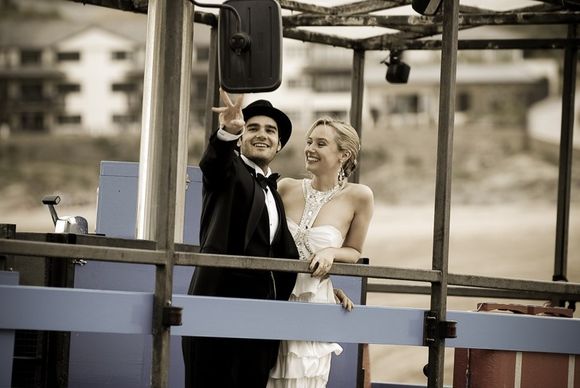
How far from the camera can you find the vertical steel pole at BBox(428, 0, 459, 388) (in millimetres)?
4836

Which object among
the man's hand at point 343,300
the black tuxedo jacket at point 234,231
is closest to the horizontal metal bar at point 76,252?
the black tuxedo jacket at point 234,231

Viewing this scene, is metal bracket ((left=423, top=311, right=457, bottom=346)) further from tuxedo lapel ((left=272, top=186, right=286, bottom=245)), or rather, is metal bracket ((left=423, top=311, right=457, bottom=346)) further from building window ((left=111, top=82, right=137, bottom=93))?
building window ((left=111, top=82, right=137, bottom=93))

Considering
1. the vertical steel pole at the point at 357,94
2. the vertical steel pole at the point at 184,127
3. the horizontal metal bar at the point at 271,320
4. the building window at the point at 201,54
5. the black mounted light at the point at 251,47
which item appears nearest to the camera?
the horizontal metal bar at the point at 271,320

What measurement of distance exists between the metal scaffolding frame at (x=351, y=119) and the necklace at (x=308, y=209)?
321 mm

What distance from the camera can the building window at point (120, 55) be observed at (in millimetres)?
33094

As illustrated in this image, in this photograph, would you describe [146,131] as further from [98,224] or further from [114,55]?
[114,55]

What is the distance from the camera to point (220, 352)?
4645 mm

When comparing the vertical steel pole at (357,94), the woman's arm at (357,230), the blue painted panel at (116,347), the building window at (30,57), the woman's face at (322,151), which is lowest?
the blue painted panel at (116,347)

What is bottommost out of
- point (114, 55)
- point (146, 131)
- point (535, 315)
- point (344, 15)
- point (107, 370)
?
point (107, 370)

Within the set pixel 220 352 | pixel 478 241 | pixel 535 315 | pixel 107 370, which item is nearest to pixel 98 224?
pixel 107 370

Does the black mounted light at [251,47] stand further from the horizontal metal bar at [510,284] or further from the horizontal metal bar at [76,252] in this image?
the horizontal metal bar at [510,284]

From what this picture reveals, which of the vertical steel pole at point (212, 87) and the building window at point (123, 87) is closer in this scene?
the vertical steel pole at point (212, 87)

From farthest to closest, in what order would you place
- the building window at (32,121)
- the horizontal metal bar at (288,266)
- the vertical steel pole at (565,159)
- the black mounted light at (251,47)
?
1. the building window at (32,121)
2. the vertical steel pole at (565,159)
3. the horizontal metal bar at (288,266)
4. the black mounted light at (251,47)

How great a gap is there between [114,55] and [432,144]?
30.1ft
